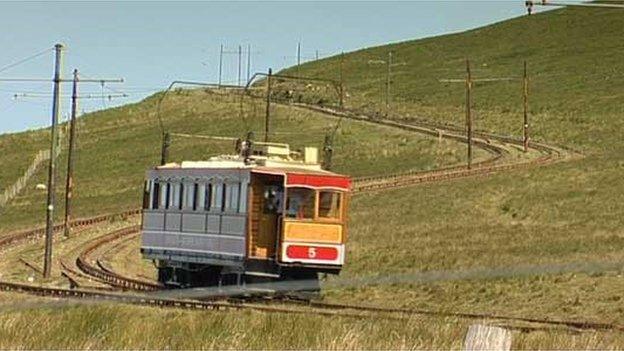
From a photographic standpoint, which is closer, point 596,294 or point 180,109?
point 596,294

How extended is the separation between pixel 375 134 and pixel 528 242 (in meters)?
53.6

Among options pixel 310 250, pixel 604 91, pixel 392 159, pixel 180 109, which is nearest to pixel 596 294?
pixel 310 250

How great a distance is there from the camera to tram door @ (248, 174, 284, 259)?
30.7 meters

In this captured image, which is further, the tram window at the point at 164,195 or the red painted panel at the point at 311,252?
the tram window at the point at 164,195

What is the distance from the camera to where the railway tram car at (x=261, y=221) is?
30641 mm

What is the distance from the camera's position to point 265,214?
102 ft

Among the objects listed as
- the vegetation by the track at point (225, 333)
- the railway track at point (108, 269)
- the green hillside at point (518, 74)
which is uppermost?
the green hillside at point (518, 74)

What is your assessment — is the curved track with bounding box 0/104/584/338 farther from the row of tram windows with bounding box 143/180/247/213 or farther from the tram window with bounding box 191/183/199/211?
the tram window with bounding box 191/183/199/211

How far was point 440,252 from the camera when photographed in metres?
43.3

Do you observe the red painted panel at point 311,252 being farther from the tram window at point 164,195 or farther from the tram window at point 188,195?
the tram window at point 164,195

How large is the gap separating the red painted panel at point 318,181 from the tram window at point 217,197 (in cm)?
168

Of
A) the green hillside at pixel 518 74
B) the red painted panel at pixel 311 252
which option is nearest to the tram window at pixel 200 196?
the red painted panel at pixel 311 252

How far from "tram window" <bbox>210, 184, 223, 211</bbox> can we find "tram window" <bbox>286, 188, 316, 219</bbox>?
1593 mm

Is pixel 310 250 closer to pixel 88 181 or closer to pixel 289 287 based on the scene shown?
pixel 289 287
